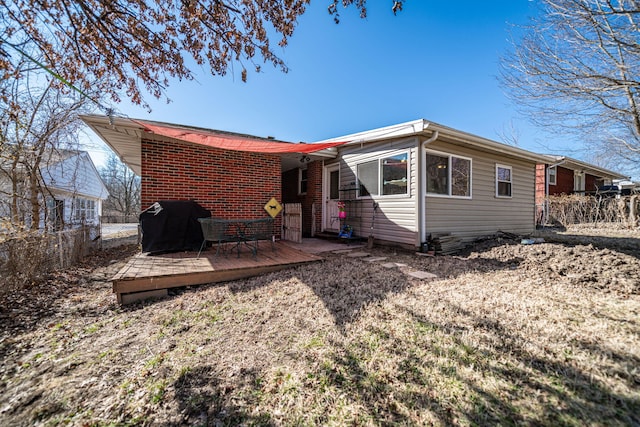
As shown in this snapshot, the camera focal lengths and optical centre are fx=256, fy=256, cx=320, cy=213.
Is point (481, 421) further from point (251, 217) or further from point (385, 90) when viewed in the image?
point (385, 90)

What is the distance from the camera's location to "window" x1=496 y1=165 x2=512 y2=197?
7.74 m

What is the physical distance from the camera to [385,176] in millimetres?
6578

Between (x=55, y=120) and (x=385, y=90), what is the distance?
1023 cm

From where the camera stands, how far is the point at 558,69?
190 inches

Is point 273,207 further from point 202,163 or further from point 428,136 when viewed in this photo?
point 428,136

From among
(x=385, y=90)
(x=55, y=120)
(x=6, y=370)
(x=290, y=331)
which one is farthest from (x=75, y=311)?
(x=385, y=90)

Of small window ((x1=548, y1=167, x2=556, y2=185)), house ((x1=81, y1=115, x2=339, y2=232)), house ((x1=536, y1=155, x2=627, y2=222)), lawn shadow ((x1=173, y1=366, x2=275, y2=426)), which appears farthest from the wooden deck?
small window ((x1=548, y1=167, x2=556, y2=185))

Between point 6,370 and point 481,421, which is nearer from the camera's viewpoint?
point 481,421

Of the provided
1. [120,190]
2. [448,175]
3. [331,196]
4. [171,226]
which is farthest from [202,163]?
[120,190]

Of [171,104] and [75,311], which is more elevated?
[171,104]

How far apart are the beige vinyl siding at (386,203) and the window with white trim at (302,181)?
75.6 inches

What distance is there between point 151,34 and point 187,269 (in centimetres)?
335

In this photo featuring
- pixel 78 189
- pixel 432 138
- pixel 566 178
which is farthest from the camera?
pixel 566 178

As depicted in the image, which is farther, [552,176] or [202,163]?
[552,176]
